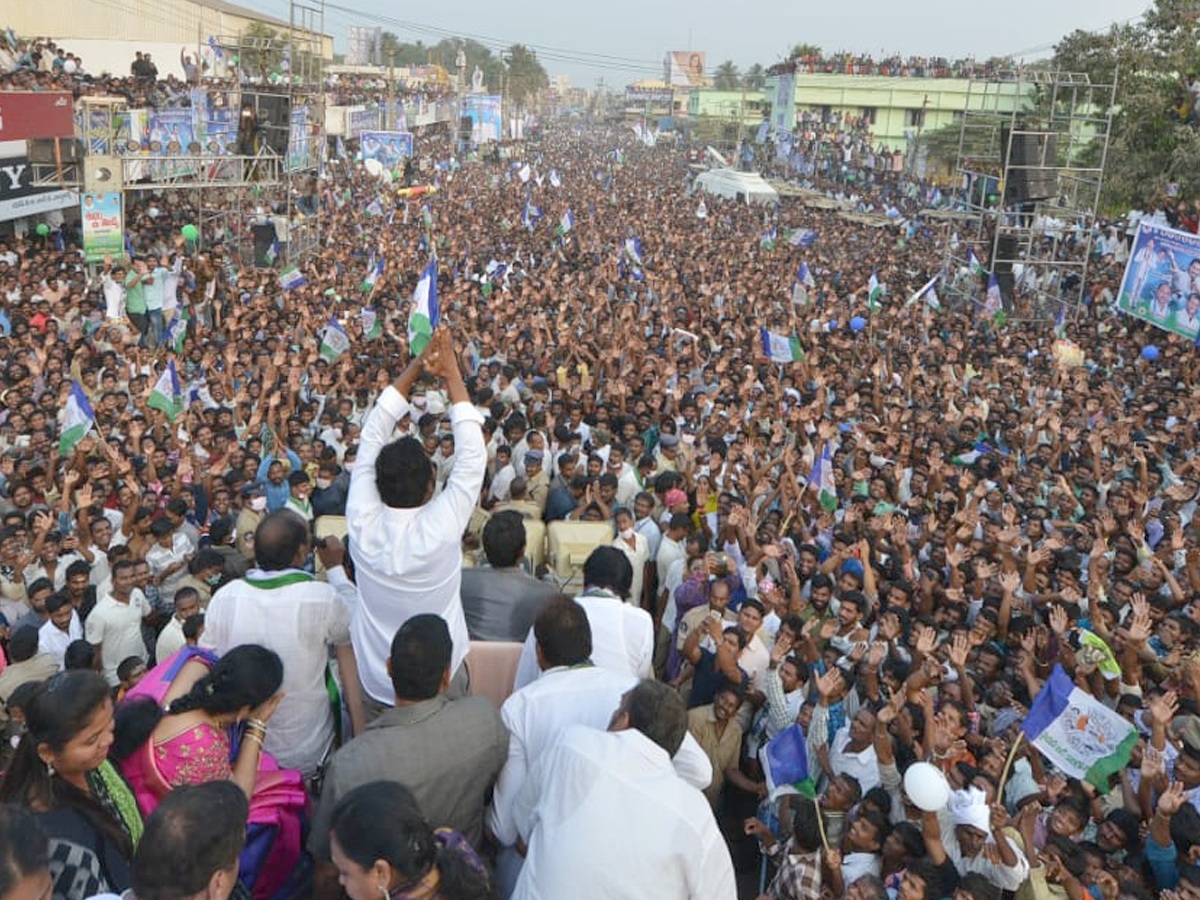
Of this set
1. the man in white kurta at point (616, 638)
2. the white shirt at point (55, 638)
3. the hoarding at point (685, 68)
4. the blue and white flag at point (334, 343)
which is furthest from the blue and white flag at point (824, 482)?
the hoarding at point (685, 68)

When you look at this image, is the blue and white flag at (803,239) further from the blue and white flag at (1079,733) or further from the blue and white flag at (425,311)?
the blue and white flag at (1079,733)

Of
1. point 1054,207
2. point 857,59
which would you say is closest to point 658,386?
point 1054,207

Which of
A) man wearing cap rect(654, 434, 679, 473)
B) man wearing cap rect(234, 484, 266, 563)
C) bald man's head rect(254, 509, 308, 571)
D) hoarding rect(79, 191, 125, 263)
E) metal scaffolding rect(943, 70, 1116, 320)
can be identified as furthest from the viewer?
metal scaffolding rect(943, 70, 1116, 320)

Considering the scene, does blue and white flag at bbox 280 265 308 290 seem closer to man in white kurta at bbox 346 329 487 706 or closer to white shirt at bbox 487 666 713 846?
man in white kurta at bbox 346 329 487 706

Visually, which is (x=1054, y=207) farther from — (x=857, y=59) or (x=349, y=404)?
(x=857, y=59)

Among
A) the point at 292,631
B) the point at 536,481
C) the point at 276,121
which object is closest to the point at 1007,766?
the point at 292,631

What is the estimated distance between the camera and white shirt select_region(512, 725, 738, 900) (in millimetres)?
2016

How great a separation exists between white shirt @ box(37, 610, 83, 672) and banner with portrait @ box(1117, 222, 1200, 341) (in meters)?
12.0

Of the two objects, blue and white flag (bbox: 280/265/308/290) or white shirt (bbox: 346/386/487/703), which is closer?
white shirt (bbox: 346/386/487/703)

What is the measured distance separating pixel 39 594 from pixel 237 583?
2370 millimetres

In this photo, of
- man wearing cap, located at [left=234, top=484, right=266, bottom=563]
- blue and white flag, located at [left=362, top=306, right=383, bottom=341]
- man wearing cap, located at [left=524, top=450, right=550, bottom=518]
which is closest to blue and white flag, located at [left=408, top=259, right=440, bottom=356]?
blue and white flag, located at [left=362, top=306, right=383, bottom=341]

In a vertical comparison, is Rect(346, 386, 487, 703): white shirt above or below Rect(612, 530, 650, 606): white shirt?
above

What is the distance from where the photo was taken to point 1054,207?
1566 centimetres

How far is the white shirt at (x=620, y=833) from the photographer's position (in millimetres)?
2016
